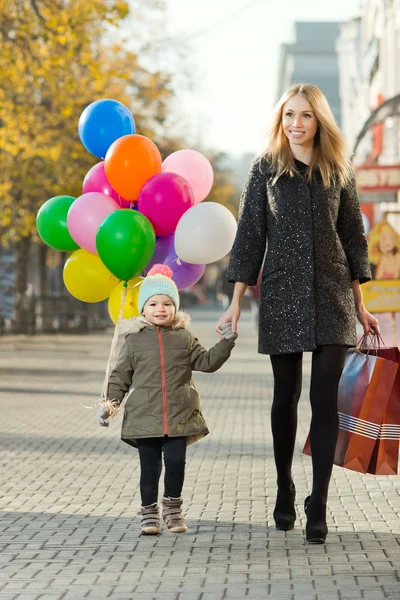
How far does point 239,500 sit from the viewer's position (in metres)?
7.43

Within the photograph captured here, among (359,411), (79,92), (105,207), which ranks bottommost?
(359,411)

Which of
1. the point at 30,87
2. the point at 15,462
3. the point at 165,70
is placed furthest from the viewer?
the point at 165,70

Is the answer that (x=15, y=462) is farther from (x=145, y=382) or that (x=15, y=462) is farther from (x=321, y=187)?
(x=321, y=187)

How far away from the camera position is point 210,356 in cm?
624

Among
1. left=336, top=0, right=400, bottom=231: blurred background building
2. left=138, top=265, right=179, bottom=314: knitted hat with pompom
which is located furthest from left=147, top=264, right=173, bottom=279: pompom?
left=336, top=0, right=400, bottom=231: blurred background building

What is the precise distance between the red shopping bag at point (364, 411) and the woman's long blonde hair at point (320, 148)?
2.88ft

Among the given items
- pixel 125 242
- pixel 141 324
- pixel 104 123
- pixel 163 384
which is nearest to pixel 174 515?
pixel 163 384

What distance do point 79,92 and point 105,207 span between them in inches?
769

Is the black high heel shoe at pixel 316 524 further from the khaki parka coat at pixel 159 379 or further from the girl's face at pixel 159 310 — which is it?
the girl's face at pixel 159 310

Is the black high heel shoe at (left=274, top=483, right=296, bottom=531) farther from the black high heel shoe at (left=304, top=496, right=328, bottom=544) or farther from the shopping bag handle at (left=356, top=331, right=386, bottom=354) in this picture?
the shopping bag handle at (left=356, top=331, right=386, bottom=354)

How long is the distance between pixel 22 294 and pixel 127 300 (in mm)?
27275

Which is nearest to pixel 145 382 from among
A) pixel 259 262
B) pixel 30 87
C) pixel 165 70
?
pixel 259 262

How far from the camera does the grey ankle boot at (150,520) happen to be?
20.5 ft

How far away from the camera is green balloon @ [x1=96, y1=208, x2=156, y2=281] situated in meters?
7.21
